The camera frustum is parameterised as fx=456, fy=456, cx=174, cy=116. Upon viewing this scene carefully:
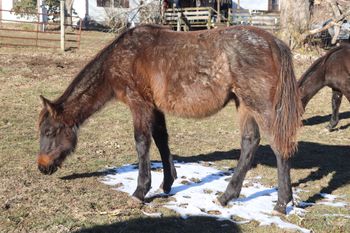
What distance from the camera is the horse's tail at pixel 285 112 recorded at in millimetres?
5070

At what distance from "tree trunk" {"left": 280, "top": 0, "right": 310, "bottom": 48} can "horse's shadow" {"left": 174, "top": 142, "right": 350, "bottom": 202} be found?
38.6 feet

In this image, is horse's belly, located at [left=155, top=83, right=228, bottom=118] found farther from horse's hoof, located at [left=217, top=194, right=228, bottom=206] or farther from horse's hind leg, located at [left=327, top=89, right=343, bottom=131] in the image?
horse's hind leg, located at [left=327, top=89, right=343, bottom=131]

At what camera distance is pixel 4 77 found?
45.5 ft

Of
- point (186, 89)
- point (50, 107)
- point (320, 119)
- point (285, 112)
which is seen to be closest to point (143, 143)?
point (186, 89)

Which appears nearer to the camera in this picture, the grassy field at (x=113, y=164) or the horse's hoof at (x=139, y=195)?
the grassy field at (x=113, y=164)

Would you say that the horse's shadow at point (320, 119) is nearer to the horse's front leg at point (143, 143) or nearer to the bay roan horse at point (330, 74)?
the bay roan horse at point (330, 74)

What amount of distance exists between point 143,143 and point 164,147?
62 centimetres

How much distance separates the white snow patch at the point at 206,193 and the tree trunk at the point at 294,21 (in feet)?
46.1

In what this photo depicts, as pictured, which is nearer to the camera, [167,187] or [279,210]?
[279,210]

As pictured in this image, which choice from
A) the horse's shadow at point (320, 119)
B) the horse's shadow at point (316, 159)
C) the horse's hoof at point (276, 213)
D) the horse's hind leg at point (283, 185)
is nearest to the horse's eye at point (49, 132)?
the horse's shadow at point (316, 159)

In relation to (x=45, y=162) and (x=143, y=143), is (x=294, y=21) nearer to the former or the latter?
(x=143, y=143)

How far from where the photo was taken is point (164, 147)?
239 inches

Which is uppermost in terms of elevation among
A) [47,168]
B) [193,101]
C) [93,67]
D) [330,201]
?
[93,67]

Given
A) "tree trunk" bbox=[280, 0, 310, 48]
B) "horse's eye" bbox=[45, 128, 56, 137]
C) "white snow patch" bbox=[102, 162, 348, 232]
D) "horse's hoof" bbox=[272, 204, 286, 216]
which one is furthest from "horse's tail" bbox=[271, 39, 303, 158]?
"tree trunk" bbox=[280, 0, 310, 48]
